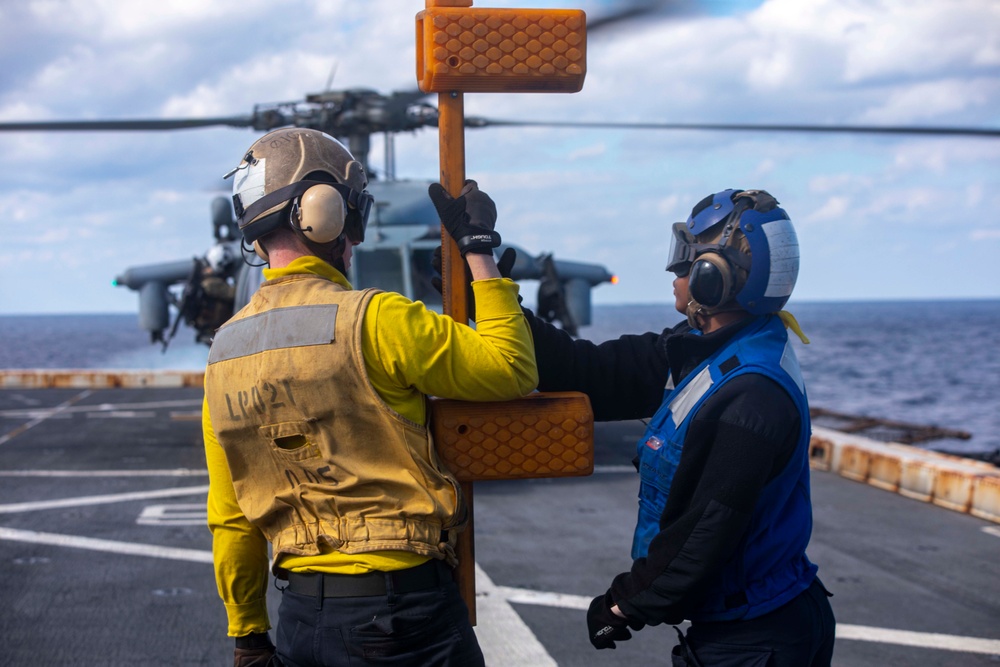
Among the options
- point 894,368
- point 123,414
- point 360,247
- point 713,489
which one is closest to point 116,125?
point 360,247

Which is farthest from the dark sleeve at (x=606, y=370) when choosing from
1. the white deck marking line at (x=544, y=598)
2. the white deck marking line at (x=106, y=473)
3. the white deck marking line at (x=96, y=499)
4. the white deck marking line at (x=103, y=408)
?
the white deck marking line at (x=103, y=408)

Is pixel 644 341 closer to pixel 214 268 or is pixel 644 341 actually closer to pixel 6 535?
pixel 6 535

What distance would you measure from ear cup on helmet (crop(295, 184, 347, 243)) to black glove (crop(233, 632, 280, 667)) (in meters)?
1.18

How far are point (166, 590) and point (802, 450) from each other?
4.58 m

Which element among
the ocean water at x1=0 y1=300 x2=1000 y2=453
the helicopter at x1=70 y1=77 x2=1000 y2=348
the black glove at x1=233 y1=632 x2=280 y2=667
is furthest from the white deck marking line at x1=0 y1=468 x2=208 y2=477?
the black glove at x1=233 y1=632 x2=280 y2=667

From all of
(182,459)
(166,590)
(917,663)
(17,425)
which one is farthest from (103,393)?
(917,663)

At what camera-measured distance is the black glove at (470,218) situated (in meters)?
2.53

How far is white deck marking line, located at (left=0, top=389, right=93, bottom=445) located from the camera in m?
12.1

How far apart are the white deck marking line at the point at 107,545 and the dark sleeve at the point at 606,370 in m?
4.33

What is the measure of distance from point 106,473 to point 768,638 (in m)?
8.67

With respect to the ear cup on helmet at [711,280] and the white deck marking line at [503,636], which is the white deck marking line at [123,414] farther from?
the ear cup on helmet at [711,280]

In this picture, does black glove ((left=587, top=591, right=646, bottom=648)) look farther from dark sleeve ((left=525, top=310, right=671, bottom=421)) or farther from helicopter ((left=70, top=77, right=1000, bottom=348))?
helicopter ((left=70, top=77, right=1000, bottom=348))

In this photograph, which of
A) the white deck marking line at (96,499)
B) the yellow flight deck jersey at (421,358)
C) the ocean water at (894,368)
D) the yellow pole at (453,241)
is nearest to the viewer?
the yellow flight deck jersey at (421,358)

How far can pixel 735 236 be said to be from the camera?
8.52ft
